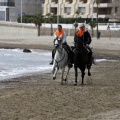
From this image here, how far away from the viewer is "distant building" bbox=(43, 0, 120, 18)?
93238 millimetres

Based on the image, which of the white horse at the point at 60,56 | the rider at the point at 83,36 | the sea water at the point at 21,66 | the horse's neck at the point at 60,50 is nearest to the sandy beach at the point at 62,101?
the white horse at the point at 60,56

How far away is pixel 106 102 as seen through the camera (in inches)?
505

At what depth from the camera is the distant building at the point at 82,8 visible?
93238 millimetres

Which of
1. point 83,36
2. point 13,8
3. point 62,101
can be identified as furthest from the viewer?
point 13,8

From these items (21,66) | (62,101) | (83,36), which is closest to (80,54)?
(83,36)

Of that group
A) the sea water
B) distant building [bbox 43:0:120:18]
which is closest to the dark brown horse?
the sea water

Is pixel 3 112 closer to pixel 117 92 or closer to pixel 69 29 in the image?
pixel 117 92

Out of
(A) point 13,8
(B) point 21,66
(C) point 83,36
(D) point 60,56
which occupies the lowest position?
(B) point 21,66

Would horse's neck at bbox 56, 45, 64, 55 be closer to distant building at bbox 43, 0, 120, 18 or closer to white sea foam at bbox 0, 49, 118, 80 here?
white sea foam at bbox 0, 49, 118, 80

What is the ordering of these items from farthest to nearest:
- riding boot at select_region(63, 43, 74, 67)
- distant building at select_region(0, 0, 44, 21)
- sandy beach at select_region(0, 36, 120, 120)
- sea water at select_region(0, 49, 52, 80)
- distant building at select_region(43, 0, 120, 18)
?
1. distant building at select_region(0, 0, 44, 21)
2. distant building at select_region(43, 0, 120, 18)
3. sea water at select_region(0, 49, 52, 80)
4. riding boot at select_region(63, 43, 74, 67)
5. sandy beach at select_region(0, 36, 120, 120)

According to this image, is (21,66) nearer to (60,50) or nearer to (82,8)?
(60,50)

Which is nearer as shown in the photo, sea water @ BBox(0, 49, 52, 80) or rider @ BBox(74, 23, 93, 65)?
rider @ BBox(74, 23, 93, 65)

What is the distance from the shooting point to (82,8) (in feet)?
320

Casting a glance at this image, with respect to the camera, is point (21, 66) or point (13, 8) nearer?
point (21, 66)
